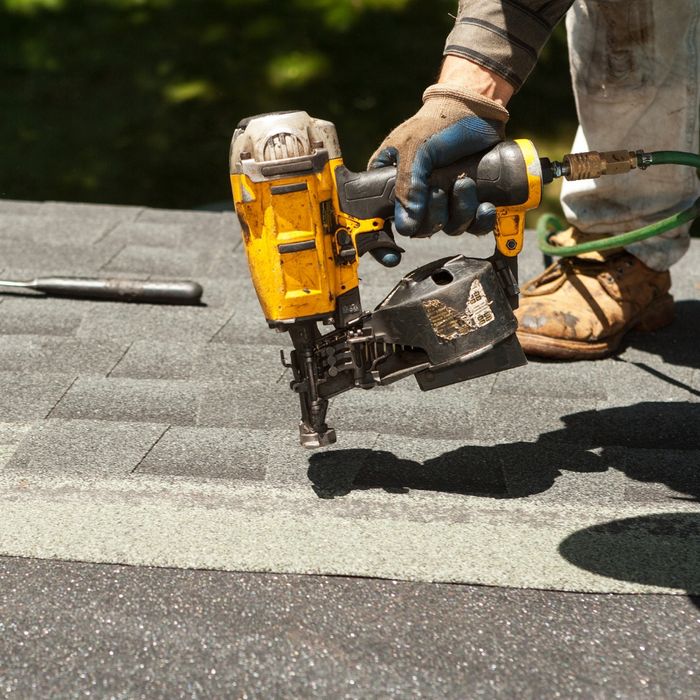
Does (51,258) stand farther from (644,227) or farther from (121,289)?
(644,227)

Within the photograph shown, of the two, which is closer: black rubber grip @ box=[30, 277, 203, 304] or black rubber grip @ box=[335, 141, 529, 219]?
black rubber grip @ box=[335, 141, 529, 219]

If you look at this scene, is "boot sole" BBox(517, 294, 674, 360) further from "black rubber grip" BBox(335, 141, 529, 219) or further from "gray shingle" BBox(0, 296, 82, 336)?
"gray shingle" BBox(0, 296, 82, 336)

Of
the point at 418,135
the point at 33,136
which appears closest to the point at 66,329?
the point at 418,135

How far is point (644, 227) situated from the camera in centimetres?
278

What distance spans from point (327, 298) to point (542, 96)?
404cm

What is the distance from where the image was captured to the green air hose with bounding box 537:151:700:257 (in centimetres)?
222

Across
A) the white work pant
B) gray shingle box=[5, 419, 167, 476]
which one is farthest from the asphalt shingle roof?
the white work pant

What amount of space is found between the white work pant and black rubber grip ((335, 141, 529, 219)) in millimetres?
839

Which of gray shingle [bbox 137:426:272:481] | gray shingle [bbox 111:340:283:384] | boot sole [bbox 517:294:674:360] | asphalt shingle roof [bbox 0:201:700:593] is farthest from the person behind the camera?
boot sole [bbox 517:294:674:360]

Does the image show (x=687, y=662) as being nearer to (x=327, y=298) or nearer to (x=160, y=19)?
(x=327, y=298)

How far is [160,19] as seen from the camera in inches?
245

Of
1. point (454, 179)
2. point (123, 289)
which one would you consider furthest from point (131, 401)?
point (454, 179)

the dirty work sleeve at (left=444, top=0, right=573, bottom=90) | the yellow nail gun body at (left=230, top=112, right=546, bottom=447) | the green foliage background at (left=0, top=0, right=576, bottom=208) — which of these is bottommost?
the green foliage background at (left=0, top=0, right=576, bottom=208)

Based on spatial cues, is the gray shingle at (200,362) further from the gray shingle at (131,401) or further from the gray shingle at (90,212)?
the gray shingle at (90,212)
